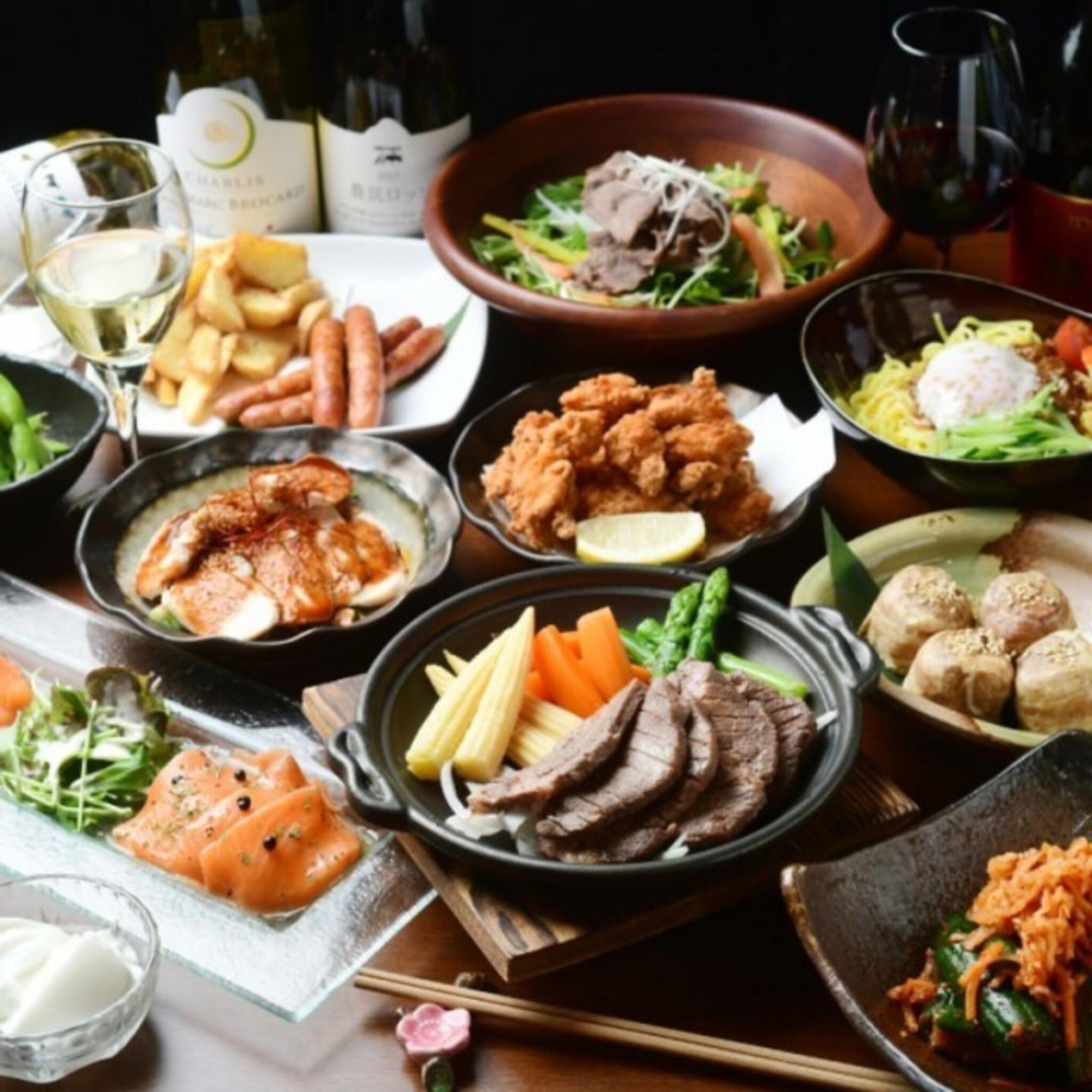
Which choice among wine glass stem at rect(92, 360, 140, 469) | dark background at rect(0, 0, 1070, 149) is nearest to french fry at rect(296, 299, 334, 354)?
wine glass stem at rect(92, 360, 140, 469)

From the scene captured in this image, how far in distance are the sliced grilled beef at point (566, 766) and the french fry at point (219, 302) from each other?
45.6 inches

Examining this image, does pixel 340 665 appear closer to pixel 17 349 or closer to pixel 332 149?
pixel 17 349

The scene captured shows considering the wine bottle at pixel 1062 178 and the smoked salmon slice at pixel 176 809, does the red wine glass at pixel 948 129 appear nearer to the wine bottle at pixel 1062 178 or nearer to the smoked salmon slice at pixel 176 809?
the wine bottle at pixel 1062 178

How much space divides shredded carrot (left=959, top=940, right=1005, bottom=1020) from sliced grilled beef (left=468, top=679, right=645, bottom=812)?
0.38m

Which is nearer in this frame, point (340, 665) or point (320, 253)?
point (340, 665)

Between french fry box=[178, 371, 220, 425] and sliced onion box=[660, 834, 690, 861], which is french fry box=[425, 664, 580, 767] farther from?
french fry box=[178, 371, 220, 425]

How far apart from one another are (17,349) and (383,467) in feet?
2.35

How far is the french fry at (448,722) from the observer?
5.56 feet

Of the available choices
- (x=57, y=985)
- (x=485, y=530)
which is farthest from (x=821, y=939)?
(x=485, y=530)

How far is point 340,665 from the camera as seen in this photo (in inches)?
80.3

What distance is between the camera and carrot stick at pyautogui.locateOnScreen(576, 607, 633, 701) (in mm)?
1812

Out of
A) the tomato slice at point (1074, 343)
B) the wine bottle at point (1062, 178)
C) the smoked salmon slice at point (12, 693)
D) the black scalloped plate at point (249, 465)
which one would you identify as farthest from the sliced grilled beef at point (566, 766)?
the wine bottle at point (1062, 178)

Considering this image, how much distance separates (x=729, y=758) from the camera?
1621 millimetres

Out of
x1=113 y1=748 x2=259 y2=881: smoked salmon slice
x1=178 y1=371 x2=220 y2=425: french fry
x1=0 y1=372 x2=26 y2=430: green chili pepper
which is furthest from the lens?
x1=178 y1=371 x2=220 y2=425: french fry
